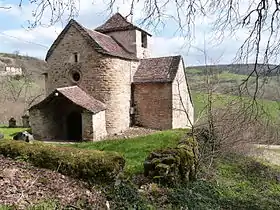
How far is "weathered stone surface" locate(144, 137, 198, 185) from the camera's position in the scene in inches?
323

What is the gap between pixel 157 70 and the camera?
24953 mm

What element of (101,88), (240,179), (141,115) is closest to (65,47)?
(101,88)

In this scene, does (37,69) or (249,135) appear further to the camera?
(37,69)

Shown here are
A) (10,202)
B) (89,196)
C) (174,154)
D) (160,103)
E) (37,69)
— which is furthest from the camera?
(37,69)

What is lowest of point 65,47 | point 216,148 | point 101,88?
point 216,148

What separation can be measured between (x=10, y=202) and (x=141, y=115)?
19906 millimetres

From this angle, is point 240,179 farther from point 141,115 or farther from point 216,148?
point 141,115

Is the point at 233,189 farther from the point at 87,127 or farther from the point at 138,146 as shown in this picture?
the point at 87,127

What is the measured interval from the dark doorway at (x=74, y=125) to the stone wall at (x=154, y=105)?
4.22m

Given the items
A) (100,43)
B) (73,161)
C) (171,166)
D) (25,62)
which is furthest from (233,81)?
(25,62)

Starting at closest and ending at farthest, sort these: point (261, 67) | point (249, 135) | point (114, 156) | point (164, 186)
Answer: point (261, 67) < point (114, 156) < point (164, 186) < point (249, 135)

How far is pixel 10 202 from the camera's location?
4758mm

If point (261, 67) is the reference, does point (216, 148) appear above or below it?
below

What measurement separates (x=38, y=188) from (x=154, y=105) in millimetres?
18910
